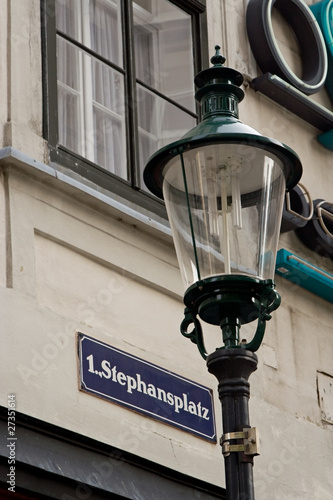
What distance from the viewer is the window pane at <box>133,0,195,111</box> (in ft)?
30.1

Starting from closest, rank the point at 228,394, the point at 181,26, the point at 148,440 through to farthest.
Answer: the point at 228,394
the point at 148,440
the point at 181,26

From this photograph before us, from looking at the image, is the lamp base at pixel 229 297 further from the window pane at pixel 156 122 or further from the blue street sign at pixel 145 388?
the window pane at pixel 156 122

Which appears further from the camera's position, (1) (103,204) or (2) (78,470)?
(1) (103,204)

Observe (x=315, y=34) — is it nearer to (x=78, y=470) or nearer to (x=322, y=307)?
(x=322, y=307)

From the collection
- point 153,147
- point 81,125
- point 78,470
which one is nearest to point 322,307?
point 153,147

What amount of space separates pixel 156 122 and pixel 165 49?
2.08 feet

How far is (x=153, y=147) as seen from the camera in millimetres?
8898

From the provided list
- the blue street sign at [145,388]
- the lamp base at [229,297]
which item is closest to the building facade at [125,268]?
the blue street sign at [145,388]

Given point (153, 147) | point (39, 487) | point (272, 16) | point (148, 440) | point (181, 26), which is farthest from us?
point (272, 16)

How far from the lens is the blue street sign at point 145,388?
7.35 m

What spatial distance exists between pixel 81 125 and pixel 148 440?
1.98 meters

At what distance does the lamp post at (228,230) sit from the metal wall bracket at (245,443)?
1.9 inches

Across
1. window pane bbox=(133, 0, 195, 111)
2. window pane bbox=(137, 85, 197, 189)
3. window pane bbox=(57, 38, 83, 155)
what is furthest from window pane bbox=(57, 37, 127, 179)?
window pane bbox=(133, 0, 195, 111)

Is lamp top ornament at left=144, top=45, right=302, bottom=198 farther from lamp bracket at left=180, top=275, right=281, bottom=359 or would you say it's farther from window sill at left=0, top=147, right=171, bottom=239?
window sill at left=0, top=147, right=171, bottom=239
